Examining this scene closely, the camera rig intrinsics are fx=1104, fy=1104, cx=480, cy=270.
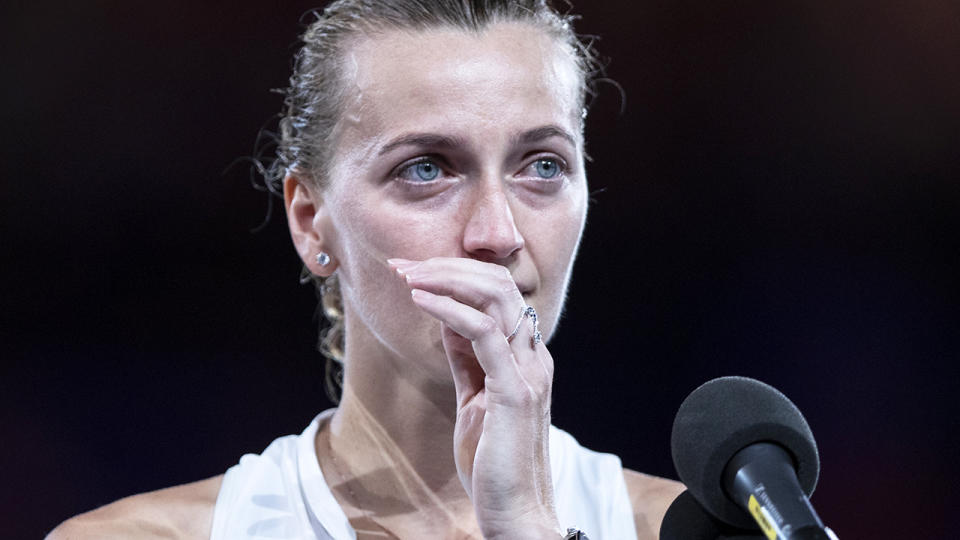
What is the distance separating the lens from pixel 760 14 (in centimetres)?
290

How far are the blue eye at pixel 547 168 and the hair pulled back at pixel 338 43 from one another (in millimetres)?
210

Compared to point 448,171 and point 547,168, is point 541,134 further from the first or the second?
point 448,171

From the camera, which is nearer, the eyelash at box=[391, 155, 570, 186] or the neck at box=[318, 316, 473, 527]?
the eyelash at box=[391, 155, 570, 186]

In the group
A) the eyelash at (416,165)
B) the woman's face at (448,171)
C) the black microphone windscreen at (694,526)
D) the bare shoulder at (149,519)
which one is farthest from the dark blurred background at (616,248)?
the black microphone windscreen at (694,526)

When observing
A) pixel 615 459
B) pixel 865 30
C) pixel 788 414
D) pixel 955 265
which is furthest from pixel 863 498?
pixel 788 414

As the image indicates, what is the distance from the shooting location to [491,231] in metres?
1.62

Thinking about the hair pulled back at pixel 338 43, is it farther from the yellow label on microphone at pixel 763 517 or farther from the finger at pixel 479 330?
the yellow label on microphone at pixel 763 517

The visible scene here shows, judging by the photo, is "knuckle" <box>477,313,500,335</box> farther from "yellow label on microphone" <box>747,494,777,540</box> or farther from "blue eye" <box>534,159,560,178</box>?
"yellow label on microphone" <box>747,494,777,540</box>

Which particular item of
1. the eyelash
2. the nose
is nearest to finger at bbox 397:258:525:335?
the nose

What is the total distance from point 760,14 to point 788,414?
6.80 feet

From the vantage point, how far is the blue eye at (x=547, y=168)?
1.75 m

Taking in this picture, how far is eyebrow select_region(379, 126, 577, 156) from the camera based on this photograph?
168 cm

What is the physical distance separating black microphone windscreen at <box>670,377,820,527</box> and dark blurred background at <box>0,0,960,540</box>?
1.60 meters

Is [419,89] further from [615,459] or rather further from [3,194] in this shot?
[3,194]
